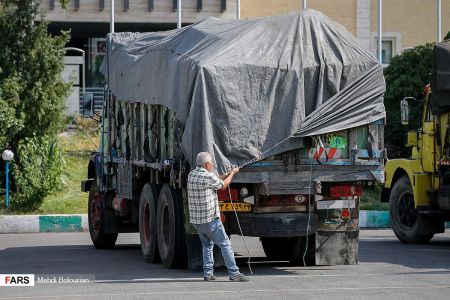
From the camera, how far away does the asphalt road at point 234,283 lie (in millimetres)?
12875

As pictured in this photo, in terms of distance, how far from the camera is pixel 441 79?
62.8 feet

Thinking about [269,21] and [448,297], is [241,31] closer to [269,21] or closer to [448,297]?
[269,21]

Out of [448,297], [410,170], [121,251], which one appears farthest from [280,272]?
[410,170]

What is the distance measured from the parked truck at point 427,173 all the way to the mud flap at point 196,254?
5202 millimetres

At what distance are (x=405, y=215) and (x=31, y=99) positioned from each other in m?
8.44

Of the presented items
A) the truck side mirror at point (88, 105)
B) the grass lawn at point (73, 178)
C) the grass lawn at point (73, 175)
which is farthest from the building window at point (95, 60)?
the truck side mirror at point (88, 105)

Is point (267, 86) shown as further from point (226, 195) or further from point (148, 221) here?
point (148, 221)

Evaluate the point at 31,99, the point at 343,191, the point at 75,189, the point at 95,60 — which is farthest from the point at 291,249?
the point at 95,60

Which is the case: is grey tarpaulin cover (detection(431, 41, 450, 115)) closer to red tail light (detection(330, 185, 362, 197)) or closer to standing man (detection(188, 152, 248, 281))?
red tail light (detection(330, 185, 362, 197))

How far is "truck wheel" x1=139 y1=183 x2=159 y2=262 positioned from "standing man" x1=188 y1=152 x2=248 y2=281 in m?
2.47

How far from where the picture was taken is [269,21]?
15961mm

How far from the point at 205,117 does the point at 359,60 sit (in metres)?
2.34

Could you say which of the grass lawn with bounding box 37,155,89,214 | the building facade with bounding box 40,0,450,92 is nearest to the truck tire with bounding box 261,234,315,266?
the grass lawn with bounding box 37,155,89,214

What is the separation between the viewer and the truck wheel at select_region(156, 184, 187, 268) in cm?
1540
